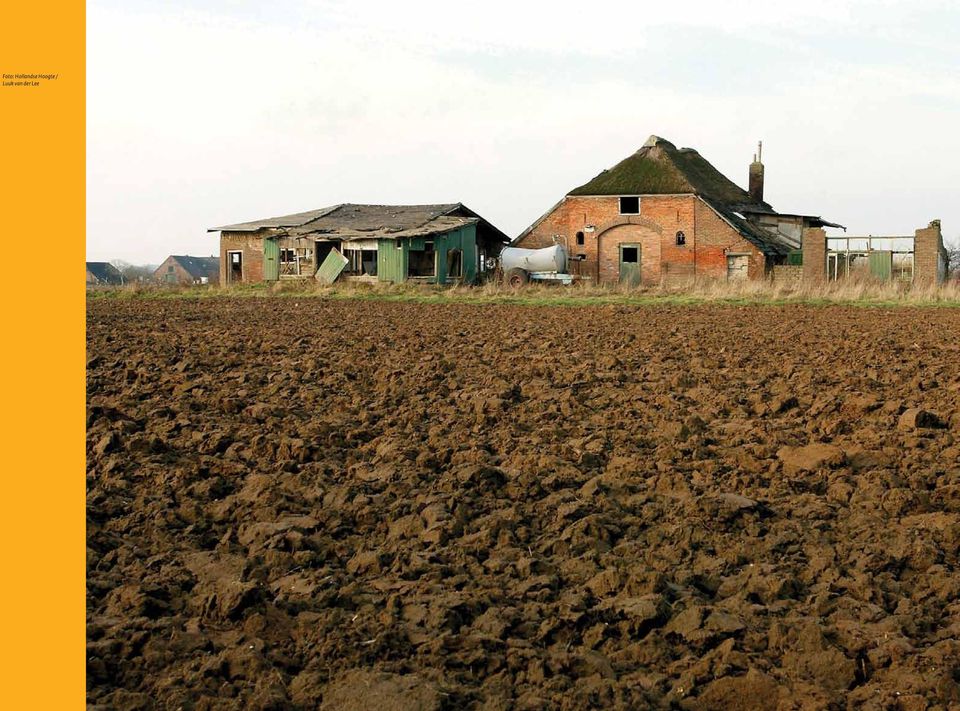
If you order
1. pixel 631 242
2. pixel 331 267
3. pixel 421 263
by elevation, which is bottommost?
pixel 331 267

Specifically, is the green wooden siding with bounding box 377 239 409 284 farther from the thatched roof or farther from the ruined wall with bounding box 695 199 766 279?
the ruined wall with bounding box 695 199 766 279

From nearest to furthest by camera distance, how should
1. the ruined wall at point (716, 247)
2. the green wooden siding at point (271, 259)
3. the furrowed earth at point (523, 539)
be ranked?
the furrowed earth at point (523, 539), the ruined wall at point (716, 247), the green wooden siding at point (271, 259)

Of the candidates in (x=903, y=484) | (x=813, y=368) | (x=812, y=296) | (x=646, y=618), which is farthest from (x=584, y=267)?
(x=646, y=618)

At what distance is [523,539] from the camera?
707cm

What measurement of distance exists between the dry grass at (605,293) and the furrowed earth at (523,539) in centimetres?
1928

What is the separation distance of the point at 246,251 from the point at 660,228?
59.7ft

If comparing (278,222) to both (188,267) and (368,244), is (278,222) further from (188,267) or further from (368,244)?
(188,267)

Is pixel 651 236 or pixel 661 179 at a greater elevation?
pixel 661 179

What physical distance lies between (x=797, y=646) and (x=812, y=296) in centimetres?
2977

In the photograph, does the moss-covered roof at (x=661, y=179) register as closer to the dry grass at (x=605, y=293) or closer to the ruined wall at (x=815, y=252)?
the ruined wall at (x=815, y=252)

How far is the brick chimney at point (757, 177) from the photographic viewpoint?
178 ft

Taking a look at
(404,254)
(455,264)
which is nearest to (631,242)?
(455,264)

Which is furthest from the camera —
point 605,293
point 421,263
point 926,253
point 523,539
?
point 421,263

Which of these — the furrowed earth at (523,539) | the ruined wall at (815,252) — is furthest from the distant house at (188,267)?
the furrowed earth at (523,539)
